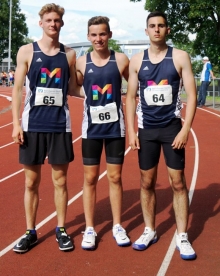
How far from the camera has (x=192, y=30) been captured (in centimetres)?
2602

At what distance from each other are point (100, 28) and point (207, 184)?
3558 millimetres

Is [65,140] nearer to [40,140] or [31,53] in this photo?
[40,140]

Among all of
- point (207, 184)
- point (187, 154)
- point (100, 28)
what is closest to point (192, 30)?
point (187, 154)

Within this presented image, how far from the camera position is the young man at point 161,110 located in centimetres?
436

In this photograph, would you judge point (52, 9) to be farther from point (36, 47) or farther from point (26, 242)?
point (26, 242)

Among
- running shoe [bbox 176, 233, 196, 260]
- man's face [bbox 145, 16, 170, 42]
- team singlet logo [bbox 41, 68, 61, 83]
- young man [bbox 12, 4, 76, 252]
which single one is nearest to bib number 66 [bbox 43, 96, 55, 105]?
young man [bbox 12, 4, 76, 252]

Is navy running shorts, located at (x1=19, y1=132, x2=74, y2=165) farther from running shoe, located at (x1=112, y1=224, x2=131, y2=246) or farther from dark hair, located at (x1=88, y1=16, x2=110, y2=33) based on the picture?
dark hair, located at (x1=88, y1=16, x2=110, y2=33)

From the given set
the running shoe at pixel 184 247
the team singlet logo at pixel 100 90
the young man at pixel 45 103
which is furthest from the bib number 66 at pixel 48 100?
the running shoe at pixel 184 247

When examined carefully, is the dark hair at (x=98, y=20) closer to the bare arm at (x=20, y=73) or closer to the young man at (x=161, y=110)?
the young man at (x=161, y=110)

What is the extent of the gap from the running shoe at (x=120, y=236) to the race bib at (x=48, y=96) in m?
1.30

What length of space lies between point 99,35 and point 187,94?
928 millimetres

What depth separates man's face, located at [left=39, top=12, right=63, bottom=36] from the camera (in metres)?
4.44

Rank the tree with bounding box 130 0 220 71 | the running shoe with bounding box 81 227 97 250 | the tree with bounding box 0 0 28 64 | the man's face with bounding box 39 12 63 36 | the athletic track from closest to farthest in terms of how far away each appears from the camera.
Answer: the athletic track
the man's face with bounding box 39 12 63 36
the running shoe with bounding box 81 227 97 250
the tree with bounding box 130 0 220 71
the tree with bounding box 0 0 28 64

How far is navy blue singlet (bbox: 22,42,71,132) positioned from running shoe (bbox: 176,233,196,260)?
140 centimetres
